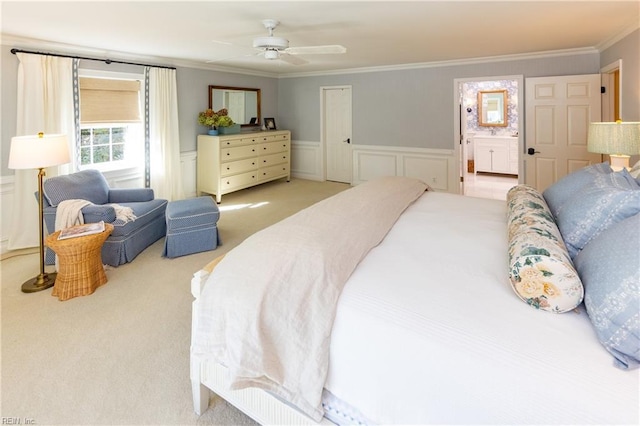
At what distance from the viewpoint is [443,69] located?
613cm

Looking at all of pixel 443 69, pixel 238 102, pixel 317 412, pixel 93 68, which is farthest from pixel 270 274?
pixel 238 102

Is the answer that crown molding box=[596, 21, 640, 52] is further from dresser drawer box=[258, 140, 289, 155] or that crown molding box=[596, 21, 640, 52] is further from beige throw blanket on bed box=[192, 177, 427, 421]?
dresser drawer box=[258, 140, 289, 155]

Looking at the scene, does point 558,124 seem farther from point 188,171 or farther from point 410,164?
point 188,171

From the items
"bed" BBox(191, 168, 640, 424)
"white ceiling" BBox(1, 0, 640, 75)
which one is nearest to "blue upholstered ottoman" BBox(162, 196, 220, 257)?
"white ceiling" BBox(1, 0, 640, 75)

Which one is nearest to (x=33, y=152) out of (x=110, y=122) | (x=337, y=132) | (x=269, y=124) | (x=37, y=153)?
(x=37, y=153)

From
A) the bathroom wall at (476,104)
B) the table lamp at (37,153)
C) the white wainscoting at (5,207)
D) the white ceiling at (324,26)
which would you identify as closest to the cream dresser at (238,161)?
the white ceiling at (324,26)

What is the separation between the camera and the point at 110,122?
16.7 feet

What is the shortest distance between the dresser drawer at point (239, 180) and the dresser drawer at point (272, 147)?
470mm

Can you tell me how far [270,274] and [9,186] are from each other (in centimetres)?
423

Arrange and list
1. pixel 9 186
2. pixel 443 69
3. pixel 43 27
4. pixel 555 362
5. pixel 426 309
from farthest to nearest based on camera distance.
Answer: pixel 443 69 < pixel 9 186 < pixel 43 27 < pixel 426 309 < pixel 555 362

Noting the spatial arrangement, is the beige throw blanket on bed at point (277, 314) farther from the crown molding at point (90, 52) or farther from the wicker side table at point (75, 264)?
the crown molding at point (90, 52)

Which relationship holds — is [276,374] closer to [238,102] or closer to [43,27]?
[43,27]

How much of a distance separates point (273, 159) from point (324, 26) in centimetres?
404

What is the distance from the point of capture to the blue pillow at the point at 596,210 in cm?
149
